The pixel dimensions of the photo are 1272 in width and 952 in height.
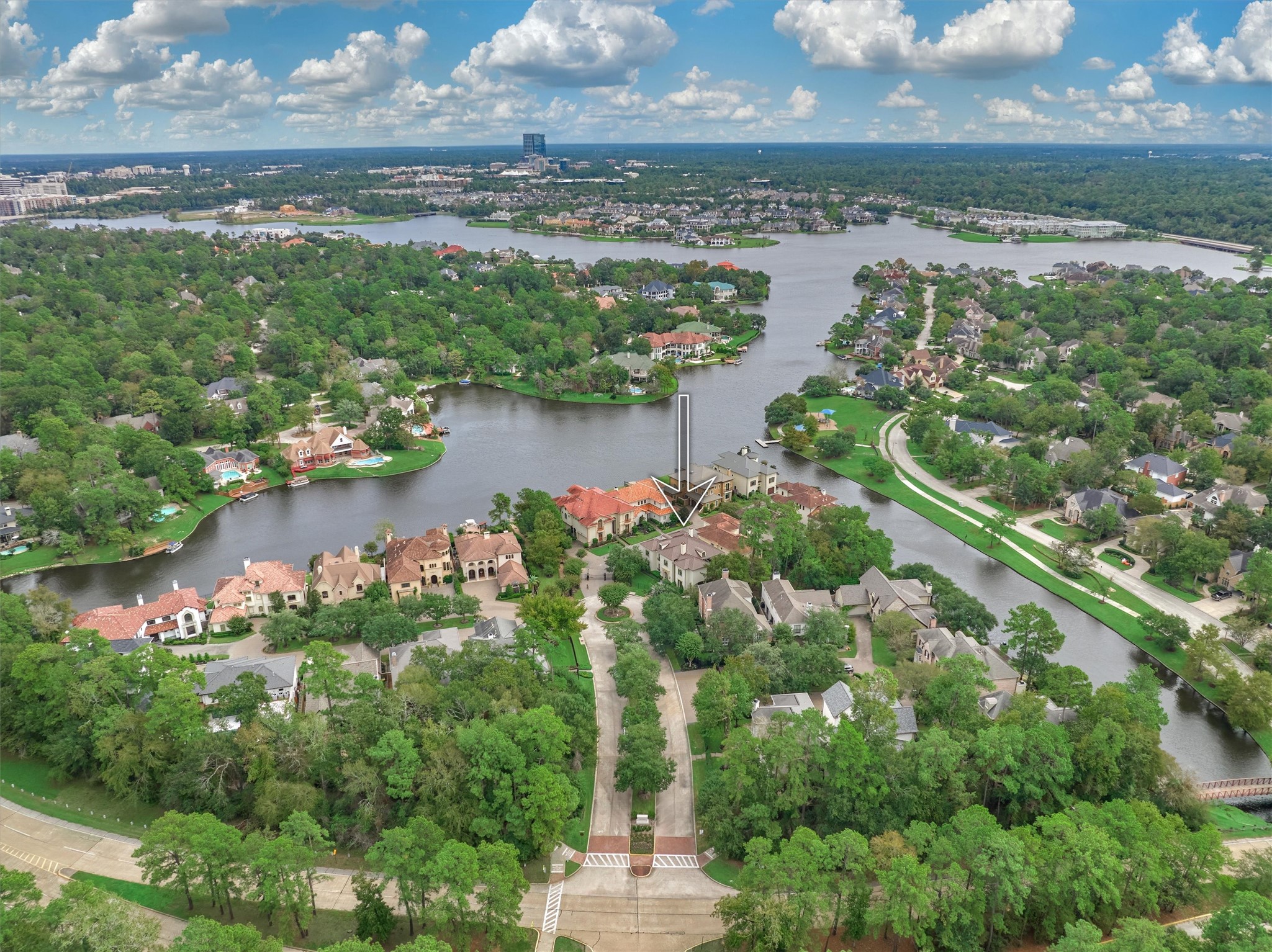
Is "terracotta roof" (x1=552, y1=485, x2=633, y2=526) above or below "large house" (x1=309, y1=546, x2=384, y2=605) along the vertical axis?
above

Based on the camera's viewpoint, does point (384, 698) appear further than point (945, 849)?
Yes

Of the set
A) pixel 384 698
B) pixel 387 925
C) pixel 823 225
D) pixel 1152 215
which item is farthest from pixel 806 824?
pixel 1152 215

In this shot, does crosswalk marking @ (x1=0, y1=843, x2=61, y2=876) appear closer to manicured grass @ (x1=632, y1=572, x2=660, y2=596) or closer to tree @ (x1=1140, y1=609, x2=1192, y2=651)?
manicured grass @ (x1=632, y1=572, x2=660, y2=596)

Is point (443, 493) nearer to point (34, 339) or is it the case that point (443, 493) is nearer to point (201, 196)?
point (34, 339)

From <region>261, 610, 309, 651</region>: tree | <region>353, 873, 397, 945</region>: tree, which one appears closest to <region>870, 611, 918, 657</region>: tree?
<region>353, 873, 397, 945</region>: tree

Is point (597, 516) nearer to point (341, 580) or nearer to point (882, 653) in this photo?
point (341, 580)

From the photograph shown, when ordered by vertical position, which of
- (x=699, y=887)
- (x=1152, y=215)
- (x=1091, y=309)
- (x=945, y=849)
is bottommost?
(x=699, y=887)

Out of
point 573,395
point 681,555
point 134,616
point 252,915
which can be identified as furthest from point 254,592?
point 573,395
